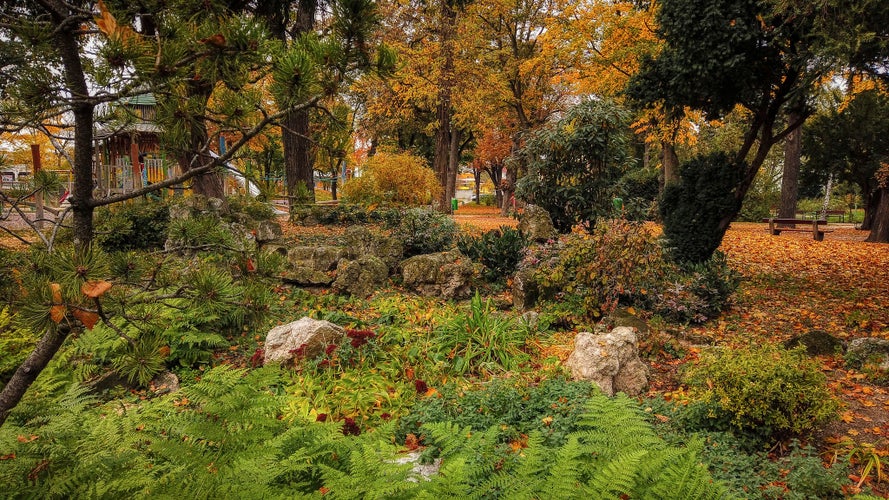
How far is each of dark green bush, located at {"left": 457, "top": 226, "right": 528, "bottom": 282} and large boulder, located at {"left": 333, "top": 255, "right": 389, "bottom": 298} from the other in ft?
6.07

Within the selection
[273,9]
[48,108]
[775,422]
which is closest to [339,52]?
[48,108]

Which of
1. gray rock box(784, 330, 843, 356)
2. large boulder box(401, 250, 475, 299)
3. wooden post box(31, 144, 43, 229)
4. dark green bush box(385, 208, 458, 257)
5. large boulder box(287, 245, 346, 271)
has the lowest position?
gray rock box(784, 330, 843, 356)

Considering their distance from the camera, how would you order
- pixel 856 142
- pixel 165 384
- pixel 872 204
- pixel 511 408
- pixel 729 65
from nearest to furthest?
pixel 511 408, pixel 165 384, pixel 729 65, pixel 856 142, pixel 872 204

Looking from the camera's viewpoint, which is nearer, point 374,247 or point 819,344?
point 819,344

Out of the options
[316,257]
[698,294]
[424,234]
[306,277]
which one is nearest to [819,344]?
[698,294]

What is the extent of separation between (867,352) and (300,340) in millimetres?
5724

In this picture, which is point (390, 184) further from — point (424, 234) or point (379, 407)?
point (379, 407)

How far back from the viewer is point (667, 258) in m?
7.49

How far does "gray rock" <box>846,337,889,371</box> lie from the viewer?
15.2 feet

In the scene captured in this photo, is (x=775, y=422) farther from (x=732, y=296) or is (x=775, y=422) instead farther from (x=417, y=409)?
(x=732, y=296)

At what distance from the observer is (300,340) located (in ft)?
15.5

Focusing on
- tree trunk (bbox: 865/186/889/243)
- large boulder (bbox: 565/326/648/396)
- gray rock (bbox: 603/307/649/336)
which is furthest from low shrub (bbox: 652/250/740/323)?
tree trunk (bbox: 865/186/889/243)

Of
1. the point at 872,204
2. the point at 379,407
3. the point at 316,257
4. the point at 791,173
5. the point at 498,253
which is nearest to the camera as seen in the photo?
the point at 379,407

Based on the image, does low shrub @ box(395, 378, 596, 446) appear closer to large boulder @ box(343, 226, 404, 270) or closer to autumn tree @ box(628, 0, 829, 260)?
large boulder @ box(343, 226, 404, 270)
